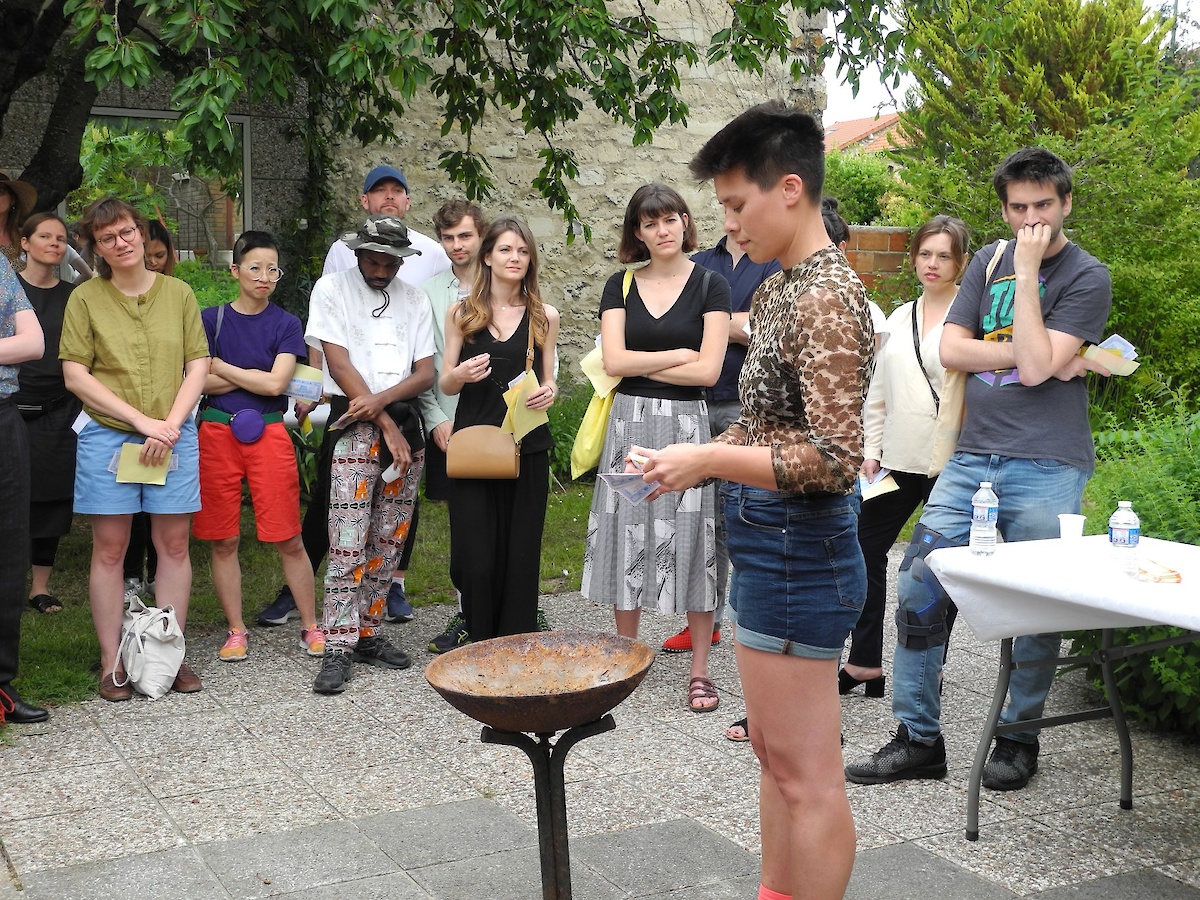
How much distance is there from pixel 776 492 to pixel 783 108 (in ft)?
2.84

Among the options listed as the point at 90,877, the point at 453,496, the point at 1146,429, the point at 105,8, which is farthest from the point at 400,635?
the point at 1146,429

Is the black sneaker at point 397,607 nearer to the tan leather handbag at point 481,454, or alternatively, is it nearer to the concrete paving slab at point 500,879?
the tan leather handbag at point 481,454

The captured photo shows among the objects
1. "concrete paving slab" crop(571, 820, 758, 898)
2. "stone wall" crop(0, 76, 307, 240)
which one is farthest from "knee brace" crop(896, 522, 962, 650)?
"stone wall" crop(0, 76, 307, 240)

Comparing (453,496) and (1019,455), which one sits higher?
(1019,455)

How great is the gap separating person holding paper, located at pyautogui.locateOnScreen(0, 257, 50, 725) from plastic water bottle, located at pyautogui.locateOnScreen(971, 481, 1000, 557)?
3740 millimetres

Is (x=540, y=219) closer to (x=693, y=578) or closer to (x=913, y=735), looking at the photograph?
(x=693, y=578)

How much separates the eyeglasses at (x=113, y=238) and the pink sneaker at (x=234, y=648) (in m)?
1.95

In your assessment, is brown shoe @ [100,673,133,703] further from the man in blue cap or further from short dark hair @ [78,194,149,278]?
short dark hair @ [78,194,149,278]

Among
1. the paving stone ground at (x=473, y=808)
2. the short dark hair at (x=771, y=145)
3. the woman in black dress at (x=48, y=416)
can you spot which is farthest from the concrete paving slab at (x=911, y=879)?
the woman in black dress at (x=48, y=416)

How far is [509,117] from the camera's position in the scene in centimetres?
1063

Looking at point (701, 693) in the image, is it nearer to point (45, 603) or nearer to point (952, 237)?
point (952, 237)

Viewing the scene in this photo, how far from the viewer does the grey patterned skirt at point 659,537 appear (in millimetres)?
5348

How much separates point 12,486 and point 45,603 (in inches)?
75.5

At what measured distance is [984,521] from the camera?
3.91 m
